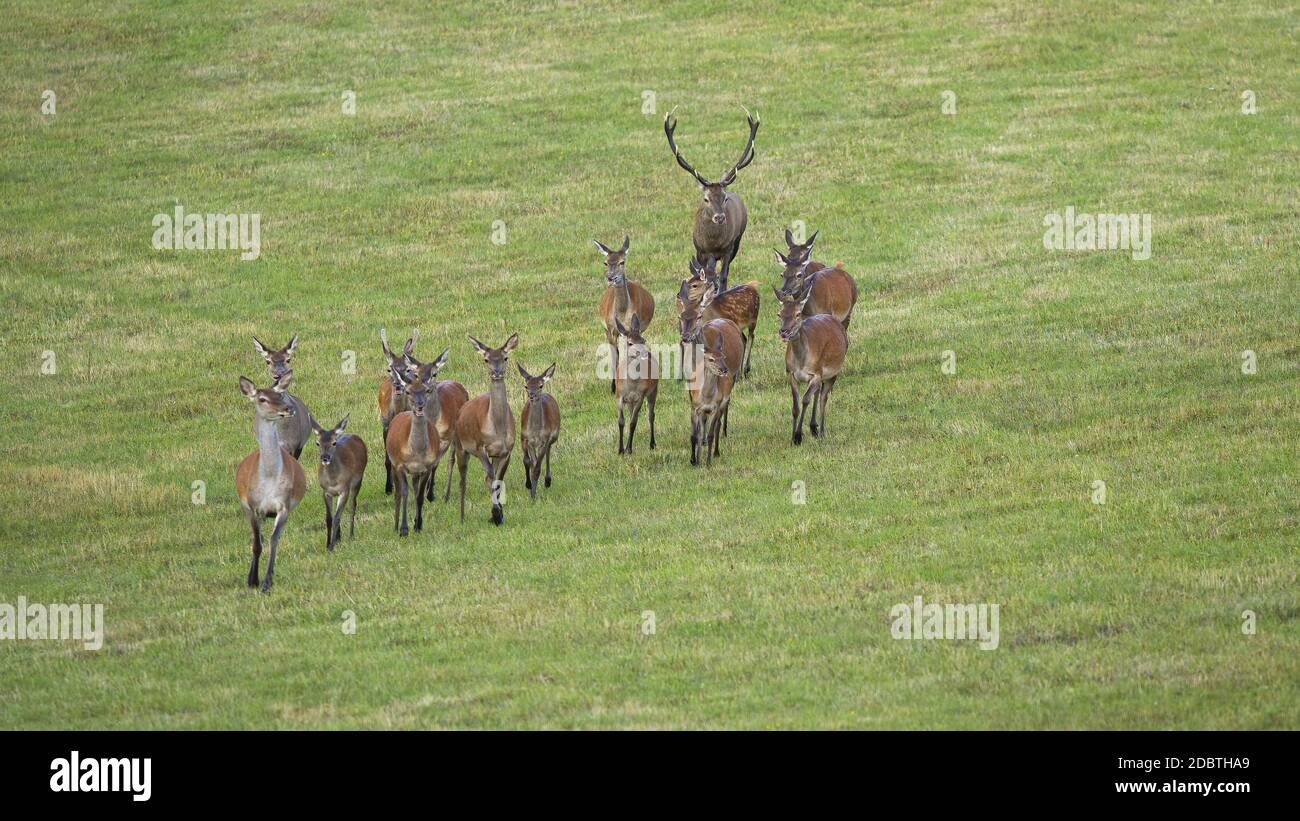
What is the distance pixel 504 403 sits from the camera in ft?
65.6

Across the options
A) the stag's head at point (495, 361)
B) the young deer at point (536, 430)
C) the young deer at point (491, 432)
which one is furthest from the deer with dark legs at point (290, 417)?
the young deer at point (536, 430)

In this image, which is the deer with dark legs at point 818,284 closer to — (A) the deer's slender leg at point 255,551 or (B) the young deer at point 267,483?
(B) the young deer at point 267,483

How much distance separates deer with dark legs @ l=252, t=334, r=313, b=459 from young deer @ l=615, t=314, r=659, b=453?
383cm

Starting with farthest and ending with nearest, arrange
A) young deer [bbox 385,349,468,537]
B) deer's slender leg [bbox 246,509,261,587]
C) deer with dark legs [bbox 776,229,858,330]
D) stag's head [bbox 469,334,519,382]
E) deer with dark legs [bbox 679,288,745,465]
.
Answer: deer with dark legs [bbox 776,229,858,330] < deer with dark legs [bbox 679,288,745,465] < stag's head [bbox 469,334,519,382] < young deer [bbox 385,349,468,537] < deer's slender leg [bbox 246,509,261,587]

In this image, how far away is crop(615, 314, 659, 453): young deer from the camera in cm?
2189

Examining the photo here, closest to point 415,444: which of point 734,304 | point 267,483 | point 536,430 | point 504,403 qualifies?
point 504,403

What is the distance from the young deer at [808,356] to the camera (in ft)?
72.2

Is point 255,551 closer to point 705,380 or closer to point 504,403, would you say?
point 504,403

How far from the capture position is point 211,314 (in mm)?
31328

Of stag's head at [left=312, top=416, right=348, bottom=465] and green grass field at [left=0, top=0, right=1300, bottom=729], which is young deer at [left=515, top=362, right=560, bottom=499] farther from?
stag's head at [left=312, top=416, right=348, bottom=465]

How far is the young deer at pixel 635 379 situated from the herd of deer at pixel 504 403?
0.06ft

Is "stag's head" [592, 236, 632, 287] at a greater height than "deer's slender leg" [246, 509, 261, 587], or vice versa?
"stag's head" [592, 236, 632, 287]

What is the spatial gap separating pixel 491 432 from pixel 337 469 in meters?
1.84

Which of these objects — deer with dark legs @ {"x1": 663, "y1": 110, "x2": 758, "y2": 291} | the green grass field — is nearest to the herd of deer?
the green grass field
